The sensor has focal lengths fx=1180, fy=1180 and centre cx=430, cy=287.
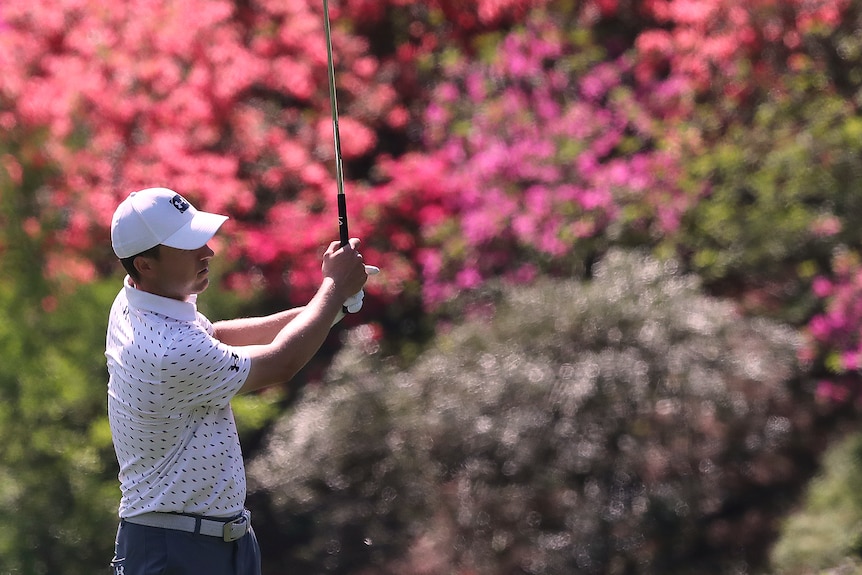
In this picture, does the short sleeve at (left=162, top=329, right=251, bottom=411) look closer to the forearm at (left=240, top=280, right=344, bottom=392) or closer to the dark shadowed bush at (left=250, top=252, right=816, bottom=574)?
the forearm at (left=240, top=280, right=344, bottom=392)

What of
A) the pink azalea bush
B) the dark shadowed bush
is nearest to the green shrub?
the dark shadowed bush

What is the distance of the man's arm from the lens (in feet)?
8.39

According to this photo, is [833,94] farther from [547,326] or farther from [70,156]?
[70,156]

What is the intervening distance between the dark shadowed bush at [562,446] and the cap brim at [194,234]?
99.4 inches

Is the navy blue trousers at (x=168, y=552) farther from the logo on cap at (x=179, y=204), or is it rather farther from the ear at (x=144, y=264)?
the logo on cap at (x=179, y=204)

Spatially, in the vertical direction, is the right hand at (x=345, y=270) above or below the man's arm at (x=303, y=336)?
above

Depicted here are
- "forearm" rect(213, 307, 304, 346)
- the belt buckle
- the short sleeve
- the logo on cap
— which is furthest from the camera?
"forearm" rect(213, 307, 304, 346)

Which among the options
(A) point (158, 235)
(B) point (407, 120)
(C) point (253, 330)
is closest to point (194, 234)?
(A) point (158, 235)

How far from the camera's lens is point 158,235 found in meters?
2.49

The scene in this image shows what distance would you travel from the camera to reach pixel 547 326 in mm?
5125

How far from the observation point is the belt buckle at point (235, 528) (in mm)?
2676

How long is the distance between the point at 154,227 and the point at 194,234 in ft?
0.28

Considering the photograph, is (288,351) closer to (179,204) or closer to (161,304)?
(161,304)

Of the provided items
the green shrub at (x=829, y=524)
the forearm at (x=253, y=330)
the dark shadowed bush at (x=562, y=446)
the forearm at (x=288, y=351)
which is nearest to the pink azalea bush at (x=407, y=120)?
the green shrub at (x=829, y=524)
